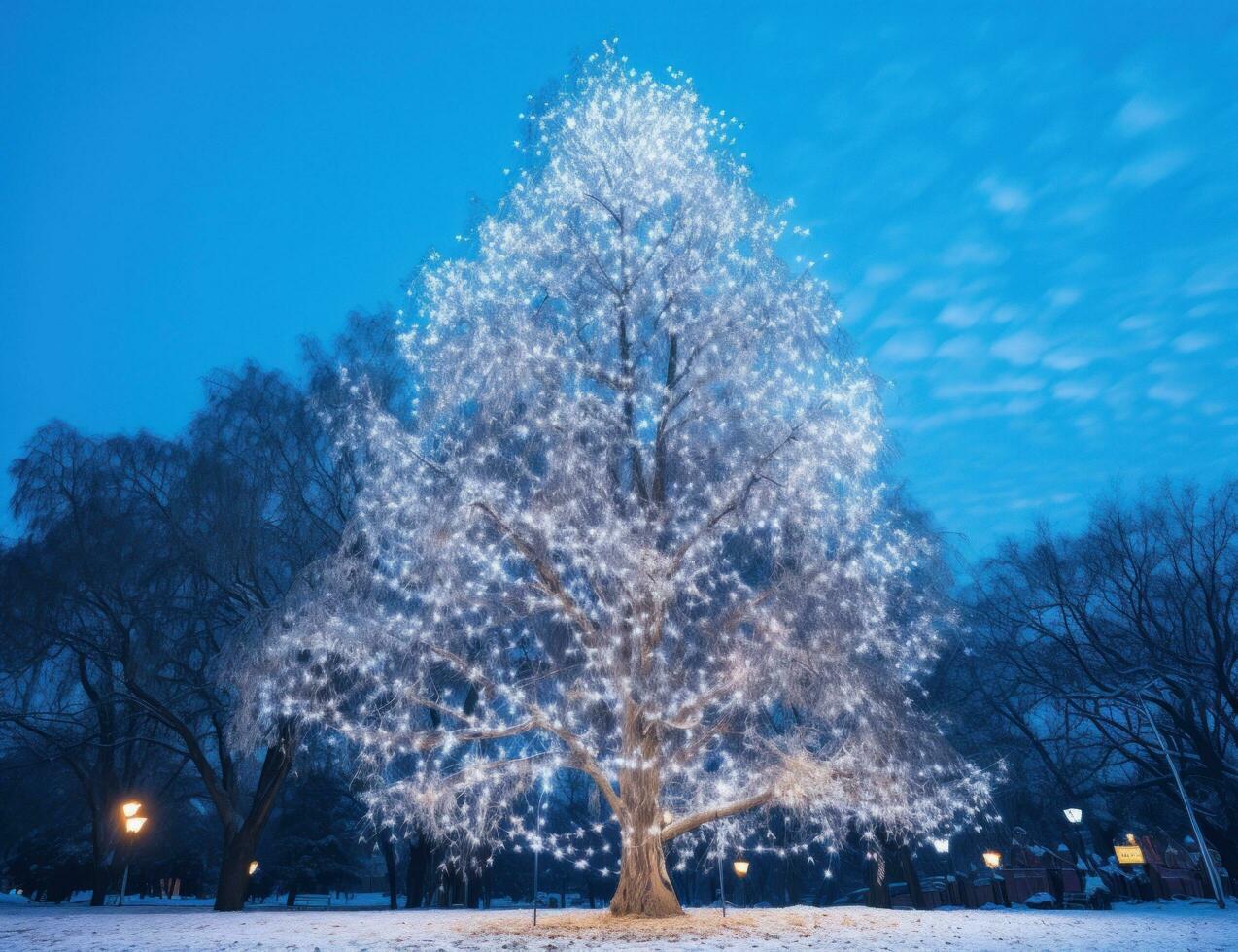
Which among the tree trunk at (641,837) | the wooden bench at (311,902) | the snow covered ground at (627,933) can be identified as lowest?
the wooden bench at (311,902)

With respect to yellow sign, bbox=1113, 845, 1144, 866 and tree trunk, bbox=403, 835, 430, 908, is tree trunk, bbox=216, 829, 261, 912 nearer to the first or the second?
tree trunk, bbox=403, 835, 430, 908

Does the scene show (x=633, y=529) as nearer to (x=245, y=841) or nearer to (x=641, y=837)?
(x=641, y=837)

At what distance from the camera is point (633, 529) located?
9.59 m

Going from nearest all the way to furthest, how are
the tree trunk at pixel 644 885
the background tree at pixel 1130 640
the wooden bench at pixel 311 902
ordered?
the tree trunk at pixel 644 885
the background tree at pixel 1130 640
the wooden bench at pixel 311 902

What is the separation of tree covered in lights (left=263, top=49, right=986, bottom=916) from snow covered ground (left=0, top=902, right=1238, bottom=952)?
1206 millimetres

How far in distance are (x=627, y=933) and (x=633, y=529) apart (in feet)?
14.8

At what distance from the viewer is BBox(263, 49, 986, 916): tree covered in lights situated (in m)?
9.19

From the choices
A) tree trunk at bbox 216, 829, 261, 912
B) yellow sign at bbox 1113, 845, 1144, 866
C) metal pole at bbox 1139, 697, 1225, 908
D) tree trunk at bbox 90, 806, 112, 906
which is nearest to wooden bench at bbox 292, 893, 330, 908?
tree trunk at bbox 90, 806, 112, 906

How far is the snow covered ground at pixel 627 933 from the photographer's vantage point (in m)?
6.85

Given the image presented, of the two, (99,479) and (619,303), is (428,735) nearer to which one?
(619,303)

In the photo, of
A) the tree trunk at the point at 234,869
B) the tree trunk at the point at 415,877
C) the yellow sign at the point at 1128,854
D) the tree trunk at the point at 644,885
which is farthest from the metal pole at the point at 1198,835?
the tree trunk at the point at 234,869

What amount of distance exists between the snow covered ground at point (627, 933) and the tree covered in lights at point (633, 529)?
121cm

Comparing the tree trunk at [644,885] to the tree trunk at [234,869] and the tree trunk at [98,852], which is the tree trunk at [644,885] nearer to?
the tree trunk at [234,869]

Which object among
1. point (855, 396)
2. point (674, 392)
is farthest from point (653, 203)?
point (855, 396)
